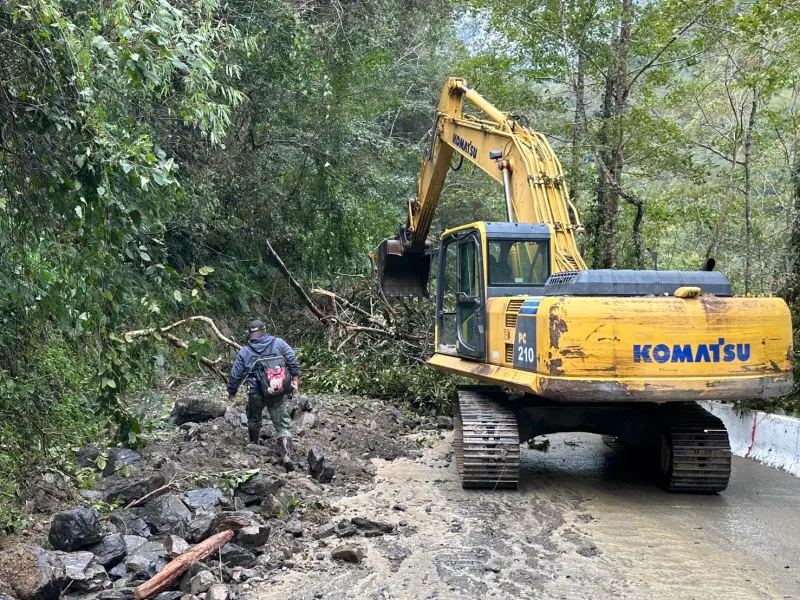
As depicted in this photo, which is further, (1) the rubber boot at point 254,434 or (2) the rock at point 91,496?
(1) the rubber boot at point 254,434

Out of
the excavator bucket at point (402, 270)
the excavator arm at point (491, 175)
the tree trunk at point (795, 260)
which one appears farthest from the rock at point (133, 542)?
the tree trunk at point (795, 260)

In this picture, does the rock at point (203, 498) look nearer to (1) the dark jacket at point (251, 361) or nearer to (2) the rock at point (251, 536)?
(2) the rock at point (251, 536)

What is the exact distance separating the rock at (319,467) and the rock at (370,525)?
126 centimetres

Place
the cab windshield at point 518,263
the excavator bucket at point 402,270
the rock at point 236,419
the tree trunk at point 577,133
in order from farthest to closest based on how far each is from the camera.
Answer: the tree trunk at point 577,133
the excavator bucket at point 402,270
the rock at point 236,419
the cab windshield at point 518,263

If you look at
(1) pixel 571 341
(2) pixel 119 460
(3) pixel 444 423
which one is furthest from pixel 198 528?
(3) pixel 444 423

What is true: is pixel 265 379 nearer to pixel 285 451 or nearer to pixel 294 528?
pixel 285 451

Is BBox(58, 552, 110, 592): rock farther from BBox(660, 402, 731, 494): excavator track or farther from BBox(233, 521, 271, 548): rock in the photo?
BBox(660, 402, 731, 494): excavator track

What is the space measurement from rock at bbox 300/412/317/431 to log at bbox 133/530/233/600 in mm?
3560

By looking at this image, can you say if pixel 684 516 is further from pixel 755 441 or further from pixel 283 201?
pixel 283 201

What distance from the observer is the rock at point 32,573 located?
4.02 metres

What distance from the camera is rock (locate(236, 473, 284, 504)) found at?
5.95 meters

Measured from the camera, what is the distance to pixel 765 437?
27.2ft

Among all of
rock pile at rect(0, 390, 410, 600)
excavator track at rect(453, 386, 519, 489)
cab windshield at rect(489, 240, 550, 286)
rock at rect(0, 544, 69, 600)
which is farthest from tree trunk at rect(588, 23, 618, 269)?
rock at rect(0, 544, 69, 600)

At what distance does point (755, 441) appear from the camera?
27.8 feet
